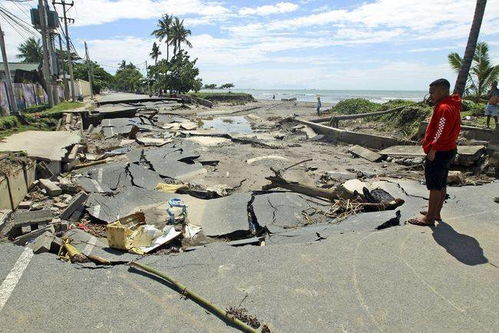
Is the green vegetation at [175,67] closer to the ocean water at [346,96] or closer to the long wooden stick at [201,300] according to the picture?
the ocean water at [346,96]

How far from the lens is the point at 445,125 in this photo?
4617 mm

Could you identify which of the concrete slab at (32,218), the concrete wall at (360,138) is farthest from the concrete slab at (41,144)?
the concrete wall at (360,138)

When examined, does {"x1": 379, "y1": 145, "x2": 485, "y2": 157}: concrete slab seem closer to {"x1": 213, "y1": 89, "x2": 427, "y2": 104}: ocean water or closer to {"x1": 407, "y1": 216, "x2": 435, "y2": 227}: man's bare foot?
{"x1": 407, "y1": 216, "x2": 435, "y2": 227}: man's bare foot

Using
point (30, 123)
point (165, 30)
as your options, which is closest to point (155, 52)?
point (165, 30)

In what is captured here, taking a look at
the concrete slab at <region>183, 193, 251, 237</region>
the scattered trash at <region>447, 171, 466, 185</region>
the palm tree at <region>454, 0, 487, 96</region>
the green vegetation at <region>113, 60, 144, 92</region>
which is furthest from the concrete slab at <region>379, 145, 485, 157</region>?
the green vegetation at <region>113, 60, 144, 92</region>

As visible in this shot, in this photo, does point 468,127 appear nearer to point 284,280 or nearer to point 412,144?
point 412,144

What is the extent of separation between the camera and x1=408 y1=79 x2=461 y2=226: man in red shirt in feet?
15.2

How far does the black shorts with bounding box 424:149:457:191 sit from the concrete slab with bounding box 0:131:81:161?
798cm

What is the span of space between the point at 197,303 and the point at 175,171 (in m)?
6.76

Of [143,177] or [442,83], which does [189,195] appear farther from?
[442,83]

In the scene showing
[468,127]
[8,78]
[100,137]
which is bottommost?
[100,137]

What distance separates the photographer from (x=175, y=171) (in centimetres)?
986

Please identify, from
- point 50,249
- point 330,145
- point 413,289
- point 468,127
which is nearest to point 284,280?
point 413,289

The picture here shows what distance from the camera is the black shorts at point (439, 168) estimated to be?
4770 mm
